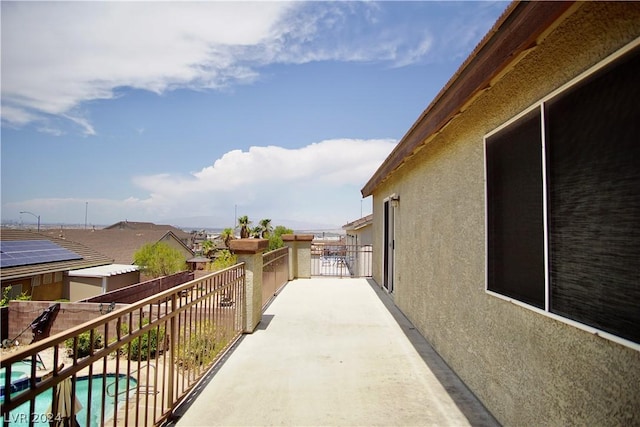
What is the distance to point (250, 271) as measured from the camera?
549 centimetres

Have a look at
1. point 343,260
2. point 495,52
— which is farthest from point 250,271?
point 343,260

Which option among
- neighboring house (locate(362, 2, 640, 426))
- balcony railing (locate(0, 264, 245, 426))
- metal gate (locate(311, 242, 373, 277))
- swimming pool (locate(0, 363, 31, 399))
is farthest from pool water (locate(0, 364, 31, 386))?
metal gate (locate(311, 242, 373, 277))

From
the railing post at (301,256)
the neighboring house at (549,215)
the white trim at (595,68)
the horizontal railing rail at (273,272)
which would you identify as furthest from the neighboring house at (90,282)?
the white trim at (595,68)

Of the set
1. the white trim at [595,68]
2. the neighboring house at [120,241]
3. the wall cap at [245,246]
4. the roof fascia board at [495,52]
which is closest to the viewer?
the white trim at [595,68]

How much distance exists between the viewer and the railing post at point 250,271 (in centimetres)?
537

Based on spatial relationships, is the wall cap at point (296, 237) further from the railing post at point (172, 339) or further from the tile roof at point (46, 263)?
the tile roof at point (46, 263)

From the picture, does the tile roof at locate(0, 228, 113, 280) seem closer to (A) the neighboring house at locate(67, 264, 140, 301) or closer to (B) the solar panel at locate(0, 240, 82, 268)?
(B) the solar panel at locate(0, 240, 82, 268)

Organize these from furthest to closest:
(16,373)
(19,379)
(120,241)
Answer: (120,241) < (19,379) < (16,373)

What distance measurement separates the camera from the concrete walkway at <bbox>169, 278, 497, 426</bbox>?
9.75 ft

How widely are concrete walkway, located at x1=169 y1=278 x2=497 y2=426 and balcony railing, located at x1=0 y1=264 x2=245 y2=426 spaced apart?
0.28 m

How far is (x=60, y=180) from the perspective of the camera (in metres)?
32.2

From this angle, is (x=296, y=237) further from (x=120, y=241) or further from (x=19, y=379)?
(x=120, y=241)

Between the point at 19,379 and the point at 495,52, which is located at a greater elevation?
the point at 495,52

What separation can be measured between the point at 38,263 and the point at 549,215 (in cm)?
2451
